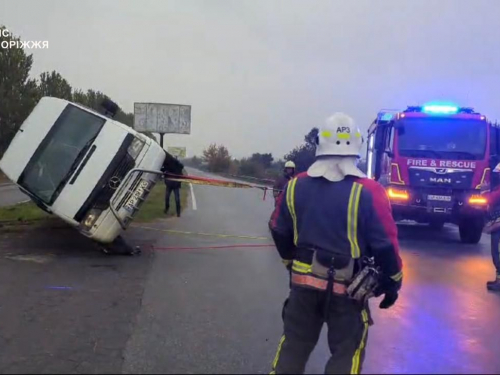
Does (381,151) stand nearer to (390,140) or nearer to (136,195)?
(390,140)

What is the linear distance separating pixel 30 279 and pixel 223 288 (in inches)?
99.6

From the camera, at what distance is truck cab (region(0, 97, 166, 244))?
8.94 meters

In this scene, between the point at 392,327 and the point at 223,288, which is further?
the point at 223,288

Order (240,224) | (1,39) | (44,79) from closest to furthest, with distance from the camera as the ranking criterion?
(240,224) → (1,39) → (44,79)

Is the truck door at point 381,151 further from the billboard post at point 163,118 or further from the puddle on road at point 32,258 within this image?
the billboard post at point 163,118

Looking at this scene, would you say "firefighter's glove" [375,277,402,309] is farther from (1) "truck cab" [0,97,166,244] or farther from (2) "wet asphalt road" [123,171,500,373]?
(1) "truck cab" [0,97,166,244]

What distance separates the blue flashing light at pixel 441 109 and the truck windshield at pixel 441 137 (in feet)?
0.52

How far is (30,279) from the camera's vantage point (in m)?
7.85

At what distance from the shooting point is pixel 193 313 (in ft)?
20.3

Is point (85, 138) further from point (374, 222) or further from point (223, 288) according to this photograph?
point (374, 222)

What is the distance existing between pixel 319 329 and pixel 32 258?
721 centimetres

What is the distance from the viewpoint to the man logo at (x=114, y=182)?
9.09m

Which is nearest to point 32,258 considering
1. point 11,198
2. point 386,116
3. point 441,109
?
point 386,116

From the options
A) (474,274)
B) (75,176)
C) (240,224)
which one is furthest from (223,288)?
(240,224)
